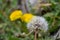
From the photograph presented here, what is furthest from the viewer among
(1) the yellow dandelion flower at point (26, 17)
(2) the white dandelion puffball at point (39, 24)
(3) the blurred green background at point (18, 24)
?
(1) the yellow dandelion flower at point (26, 17)

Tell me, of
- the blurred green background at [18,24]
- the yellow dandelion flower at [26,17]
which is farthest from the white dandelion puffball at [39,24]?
the yellow dandelion flower at [26,17]

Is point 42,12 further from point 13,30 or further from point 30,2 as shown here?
point 13,30

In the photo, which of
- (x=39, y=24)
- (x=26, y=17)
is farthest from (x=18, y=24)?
(x=39, y=24)

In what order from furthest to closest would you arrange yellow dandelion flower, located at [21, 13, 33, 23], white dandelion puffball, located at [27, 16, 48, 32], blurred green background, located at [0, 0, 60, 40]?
yellow dandelion flower, located at [21, 13, 33, 23] → blurred green background, located at [0, 0, 60, 40] → white dandelion puffball, located at [27, 16, 48, 32]

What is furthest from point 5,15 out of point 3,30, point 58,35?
point 58,35

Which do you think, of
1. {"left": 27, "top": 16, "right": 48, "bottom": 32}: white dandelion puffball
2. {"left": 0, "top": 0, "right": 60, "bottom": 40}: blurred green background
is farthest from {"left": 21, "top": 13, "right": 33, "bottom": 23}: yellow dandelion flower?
{"left": 27, "top": 16, "right": 48, "bottom": 32}: white dandelion puffball

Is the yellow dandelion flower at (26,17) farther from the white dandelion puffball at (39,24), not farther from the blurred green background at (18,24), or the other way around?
the white dandelion puffball at (39,24)

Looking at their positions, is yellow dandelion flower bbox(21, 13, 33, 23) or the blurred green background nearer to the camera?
the blurred green background

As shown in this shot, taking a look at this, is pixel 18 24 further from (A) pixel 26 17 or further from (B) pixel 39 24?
(B) pixel 39 24

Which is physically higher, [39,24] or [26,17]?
[26,17]

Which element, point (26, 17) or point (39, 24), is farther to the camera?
point (26, 17)

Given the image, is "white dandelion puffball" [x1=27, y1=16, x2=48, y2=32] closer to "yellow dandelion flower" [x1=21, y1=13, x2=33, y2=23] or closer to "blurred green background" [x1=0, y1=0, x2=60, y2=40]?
"blurred green background" [x1=0, y1=0, x2=60, y2=40]
